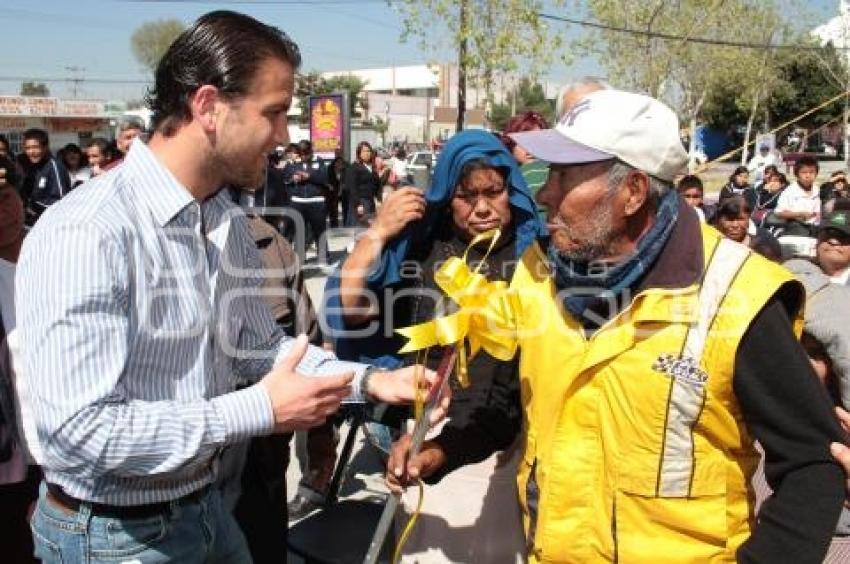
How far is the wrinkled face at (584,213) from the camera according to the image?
1854 millimetres

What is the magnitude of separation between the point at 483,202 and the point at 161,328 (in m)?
1.28

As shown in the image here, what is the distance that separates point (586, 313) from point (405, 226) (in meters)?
1.01

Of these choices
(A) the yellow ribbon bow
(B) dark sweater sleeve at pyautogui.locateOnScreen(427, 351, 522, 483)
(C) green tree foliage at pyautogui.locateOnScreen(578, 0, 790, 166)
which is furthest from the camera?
(C) green tree foliage at pyautogui.locateOnScreen(578, 0, 790, 166)

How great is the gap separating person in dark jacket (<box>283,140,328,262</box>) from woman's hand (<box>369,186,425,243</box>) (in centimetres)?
896

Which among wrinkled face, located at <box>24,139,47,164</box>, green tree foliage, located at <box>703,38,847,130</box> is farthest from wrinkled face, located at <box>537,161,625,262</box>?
green tree foliage, located at <box>703,38,847,130</box>

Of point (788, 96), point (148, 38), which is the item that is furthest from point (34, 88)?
point (788, 96)

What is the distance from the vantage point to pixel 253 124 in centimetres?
181

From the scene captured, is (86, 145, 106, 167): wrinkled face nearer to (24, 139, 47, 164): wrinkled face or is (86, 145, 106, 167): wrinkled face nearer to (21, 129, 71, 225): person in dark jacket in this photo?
(21, 129, 71, 225): person in dark jacket

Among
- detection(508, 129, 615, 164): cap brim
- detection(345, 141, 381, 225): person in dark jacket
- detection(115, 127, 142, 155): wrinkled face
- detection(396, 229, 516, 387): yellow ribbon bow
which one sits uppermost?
detection(508, 129, 615, 164): cap brim

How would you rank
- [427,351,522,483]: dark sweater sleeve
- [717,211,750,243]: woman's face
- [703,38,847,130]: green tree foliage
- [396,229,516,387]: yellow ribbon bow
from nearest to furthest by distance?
[396,229,516,387]: yellow ribbon bow, [427,351,522,483]: dark sweater sleeve, [717,211,750,243]: woman's face, [703,38,847,130]: green tree foliage

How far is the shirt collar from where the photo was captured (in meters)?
1.75

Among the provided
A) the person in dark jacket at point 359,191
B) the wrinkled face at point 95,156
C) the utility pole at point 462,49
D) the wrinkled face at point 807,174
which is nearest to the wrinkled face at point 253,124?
the wrinkled face at point 95,156

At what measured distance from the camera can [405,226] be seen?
8.98 ft

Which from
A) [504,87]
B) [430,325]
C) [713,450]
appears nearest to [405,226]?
[430,325]
